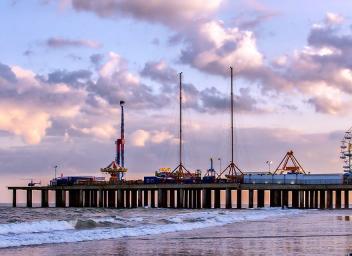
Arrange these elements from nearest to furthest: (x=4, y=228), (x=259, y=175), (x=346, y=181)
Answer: (x=4, y=228), (x=346, y=181), (x=259, y=175)

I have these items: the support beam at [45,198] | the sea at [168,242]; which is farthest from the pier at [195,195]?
the sea at [168,242]

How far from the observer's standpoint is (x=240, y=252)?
1185 inches

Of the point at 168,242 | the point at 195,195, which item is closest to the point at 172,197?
the point at 195,195

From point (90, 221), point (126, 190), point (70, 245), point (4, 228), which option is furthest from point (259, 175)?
point (70, 245)

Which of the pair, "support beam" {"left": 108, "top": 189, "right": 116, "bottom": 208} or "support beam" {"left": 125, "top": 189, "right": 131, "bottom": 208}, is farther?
"support beam" {"left": 108, "top": 189, "right": 116, "bottom": 208}

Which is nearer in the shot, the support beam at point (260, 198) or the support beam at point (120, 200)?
the support beam at point (260, 198)

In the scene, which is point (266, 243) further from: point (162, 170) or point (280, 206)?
point (162, 170)

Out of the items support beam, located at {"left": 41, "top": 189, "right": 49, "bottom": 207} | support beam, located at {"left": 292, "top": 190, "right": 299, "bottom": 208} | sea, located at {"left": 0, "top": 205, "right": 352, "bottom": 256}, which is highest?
sea, located at {"left": 0, "top": 205, "right": 352, "bottom": 256}

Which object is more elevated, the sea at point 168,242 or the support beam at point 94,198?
the sea at point 168,242

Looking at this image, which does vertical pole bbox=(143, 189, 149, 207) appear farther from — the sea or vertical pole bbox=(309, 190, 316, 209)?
the sea

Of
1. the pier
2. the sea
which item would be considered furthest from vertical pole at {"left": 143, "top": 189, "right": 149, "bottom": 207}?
the sea

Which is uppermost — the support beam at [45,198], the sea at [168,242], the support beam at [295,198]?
the sea at [168,242]

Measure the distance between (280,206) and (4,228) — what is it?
6487 centimetres

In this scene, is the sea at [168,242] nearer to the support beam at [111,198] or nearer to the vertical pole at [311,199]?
the vertical pole at [311,199]
